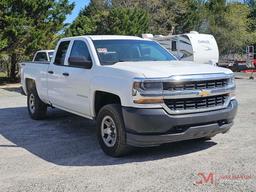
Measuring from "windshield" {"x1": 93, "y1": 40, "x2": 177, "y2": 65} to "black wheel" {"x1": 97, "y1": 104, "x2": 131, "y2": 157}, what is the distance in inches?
37.0

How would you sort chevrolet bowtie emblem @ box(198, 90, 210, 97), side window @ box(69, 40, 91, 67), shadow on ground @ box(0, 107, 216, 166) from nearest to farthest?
chevrolet bowtie emblem @ box(198, 90, 210, 97), shadow on ground @ box(0, 107, 216, 166), side window @ box(69, 40, 91, 67)

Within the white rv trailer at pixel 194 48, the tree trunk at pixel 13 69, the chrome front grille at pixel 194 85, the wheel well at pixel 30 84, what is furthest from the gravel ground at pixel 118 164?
the tree trunk at pixel 13 69

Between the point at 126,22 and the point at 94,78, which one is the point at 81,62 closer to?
the point at 94,78

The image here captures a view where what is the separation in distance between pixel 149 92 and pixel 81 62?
173 centimetres

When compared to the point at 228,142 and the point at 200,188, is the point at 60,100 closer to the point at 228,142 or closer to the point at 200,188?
the point at 228,142

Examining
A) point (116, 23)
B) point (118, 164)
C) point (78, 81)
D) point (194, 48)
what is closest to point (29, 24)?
point (194, 48)

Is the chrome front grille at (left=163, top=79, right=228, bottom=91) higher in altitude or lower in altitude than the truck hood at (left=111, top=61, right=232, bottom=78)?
lower

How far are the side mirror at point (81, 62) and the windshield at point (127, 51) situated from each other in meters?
0.22

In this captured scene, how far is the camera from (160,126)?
5.73 metres

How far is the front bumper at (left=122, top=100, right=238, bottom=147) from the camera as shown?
5719mm

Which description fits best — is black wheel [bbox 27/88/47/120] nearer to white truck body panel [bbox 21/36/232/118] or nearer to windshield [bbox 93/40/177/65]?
white truck body panel [bbox 21/36/232/118]

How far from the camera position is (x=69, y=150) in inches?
269

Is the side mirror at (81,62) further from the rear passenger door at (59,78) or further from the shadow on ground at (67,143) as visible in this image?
the shadow on ground at (67,143)

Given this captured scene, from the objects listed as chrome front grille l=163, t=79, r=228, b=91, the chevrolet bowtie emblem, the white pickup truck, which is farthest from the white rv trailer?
the chevrolet bowtie emblem
